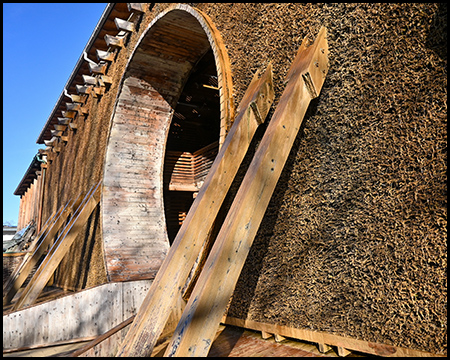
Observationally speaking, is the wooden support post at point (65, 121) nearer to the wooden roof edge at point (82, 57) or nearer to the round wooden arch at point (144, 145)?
the wooden roof edge at point (82, 57)

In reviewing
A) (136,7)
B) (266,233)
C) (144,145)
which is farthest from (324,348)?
(136,7)

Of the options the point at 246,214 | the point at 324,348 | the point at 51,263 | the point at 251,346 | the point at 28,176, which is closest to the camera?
the point at 246,214

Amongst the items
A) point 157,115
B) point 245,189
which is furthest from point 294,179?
point 157,115

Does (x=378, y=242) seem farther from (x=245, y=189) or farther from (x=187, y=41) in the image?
(x=187, y=41)

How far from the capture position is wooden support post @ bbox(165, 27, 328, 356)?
4.99 feet

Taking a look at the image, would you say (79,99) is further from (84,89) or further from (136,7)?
(136,7)

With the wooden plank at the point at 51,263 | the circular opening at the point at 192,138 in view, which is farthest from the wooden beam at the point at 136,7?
the wooden plank at the point at 51,263

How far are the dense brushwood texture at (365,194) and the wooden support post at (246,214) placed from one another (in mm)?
162

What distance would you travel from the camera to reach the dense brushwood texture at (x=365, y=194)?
1.58m

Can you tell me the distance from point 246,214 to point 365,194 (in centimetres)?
63

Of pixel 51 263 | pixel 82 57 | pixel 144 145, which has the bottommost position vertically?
pixel 51 263

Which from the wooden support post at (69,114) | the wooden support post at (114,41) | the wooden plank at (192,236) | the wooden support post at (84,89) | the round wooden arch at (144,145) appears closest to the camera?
the wooden plank at (192,236)

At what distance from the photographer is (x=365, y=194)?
1.84 metres

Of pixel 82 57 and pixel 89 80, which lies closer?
pixel 89 80
